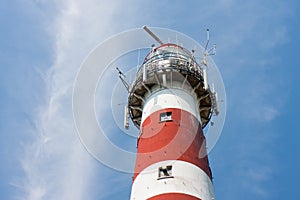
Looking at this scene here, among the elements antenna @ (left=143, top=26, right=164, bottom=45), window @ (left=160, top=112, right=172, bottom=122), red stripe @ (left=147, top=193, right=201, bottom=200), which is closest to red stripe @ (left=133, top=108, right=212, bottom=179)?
window @ (left=160, top=112, right=172, bottom=122)

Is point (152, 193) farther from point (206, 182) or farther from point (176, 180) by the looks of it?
point (206, 182)

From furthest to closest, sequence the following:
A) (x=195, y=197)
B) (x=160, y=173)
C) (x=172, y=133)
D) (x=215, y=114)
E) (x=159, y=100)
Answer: (x=215, y=114)
(x=159, y=100)
(x=172, y=133)
(x=160, y=173)
(x=195, y=197)

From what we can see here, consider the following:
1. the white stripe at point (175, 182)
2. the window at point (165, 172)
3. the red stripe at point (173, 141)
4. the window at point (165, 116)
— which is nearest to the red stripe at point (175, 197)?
the white stripe at point (175, 182)

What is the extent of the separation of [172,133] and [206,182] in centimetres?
255

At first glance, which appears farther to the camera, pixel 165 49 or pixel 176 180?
pixel 165 49

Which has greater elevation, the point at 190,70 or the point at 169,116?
the point at 190,70

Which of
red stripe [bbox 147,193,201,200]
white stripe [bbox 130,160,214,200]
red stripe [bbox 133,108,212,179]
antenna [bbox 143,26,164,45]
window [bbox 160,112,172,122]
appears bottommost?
red stripe [bbox 147,193,201,200]

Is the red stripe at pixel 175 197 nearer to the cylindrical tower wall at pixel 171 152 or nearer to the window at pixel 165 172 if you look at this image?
the cylindrical tower wall at pixel 171 152

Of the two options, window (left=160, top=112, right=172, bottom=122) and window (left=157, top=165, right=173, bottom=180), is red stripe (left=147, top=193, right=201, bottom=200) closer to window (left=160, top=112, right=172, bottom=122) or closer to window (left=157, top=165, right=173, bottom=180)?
window (left=157, top=165, right=173, bottom=180)

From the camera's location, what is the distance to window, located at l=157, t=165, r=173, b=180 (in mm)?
15039

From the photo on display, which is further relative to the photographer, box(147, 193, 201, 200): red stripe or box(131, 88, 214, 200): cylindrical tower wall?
box(131, 88, 214, 200): cylindrical tower wall

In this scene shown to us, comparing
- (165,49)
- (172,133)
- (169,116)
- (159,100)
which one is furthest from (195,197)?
(165,49)

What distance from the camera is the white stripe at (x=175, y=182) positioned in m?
14.5

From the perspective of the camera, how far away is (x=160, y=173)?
15.3 m
